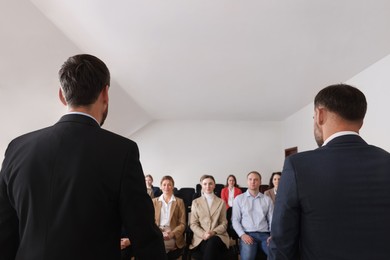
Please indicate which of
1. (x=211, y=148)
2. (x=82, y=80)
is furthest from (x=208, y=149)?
(x=82, y=80)

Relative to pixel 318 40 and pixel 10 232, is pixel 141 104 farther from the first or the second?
pixel 10 232

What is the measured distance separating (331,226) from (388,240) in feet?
0.56

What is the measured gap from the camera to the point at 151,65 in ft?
14.5

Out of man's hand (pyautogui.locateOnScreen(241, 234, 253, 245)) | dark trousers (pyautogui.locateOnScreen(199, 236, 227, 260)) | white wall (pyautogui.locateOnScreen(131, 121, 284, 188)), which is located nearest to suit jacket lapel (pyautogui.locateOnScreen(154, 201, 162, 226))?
dark trousers (pyautogui.locateOnScreen(199, 236, 227, 260))

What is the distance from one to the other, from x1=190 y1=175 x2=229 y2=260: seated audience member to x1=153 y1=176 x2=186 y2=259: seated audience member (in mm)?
135

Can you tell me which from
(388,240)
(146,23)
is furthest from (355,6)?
(388,240)

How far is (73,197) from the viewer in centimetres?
75

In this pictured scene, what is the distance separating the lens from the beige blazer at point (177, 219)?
316 cm

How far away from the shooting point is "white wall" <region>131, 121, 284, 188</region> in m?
7.95

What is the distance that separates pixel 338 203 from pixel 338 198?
15 millimetres

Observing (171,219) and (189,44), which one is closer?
(171,219)

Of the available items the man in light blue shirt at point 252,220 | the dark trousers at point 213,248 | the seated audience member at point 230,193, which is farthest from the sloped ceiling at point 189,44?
the dark trousers at point 213,248

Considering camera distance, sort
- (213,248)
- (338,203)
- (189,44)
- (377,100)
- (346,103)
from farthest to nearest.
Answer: (377,100), (189,44), (213,248), (346,103), (338,203)

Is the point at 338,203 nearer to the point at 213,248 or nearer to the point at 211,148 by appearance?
the point at 213,248
